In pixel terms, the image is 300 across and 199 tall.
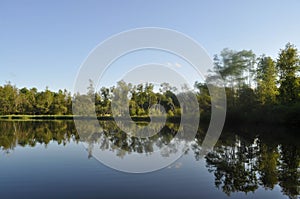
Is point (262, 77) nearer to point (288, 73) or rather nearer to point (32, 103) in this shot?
point (288, 73)

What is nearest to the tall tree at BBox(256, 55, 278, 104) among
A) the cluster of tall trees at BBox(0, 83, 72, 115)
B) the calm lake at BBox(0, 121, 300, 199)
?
the calm lake at BBox(0, 121, 300, 199)

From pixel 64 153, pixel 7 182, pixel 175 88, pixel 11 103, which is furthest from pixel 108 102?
pixel 7 182

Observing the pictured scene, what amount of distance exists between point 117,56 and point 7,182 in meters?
8.64

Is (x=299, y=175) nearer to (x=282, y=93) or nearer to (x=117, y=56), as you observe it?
(x=117, y=56)

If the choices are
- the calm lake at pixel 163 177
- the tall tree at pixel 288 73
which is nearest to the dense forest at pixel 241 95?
the tall tree at pixel 288 73

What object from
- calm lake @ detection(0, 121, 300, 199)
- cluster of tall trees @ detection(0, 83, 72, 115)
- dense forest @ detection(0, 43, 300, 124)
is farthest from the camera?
cluster of tall trees @ detection(0, 83, 72, 115)

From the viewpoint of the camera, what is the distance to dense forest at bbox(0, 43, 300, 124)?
123 ft

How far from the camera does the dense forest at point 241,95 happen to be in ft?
123

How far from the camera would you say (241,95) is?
43656 millimetres

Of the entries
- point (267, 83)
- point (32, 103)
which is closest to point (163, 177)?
point (267, 83)

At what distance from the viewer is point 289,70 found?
3997cm

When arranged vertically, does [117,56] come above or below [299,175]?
above

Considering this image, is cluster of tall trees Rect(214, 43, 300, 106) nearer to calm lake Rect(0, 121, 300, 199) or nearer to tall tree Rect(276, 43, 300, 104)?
tall tree Rect(276, 43, 300, 104)

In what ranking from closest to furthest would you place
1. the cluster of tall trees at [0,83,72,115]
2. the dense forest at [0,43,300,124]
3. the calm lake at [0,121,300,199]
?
the calm lake at [0,121,300,199] → the dense forest at [0,43,300,124] → the cluster of tall trees at [0,83,72,115]
